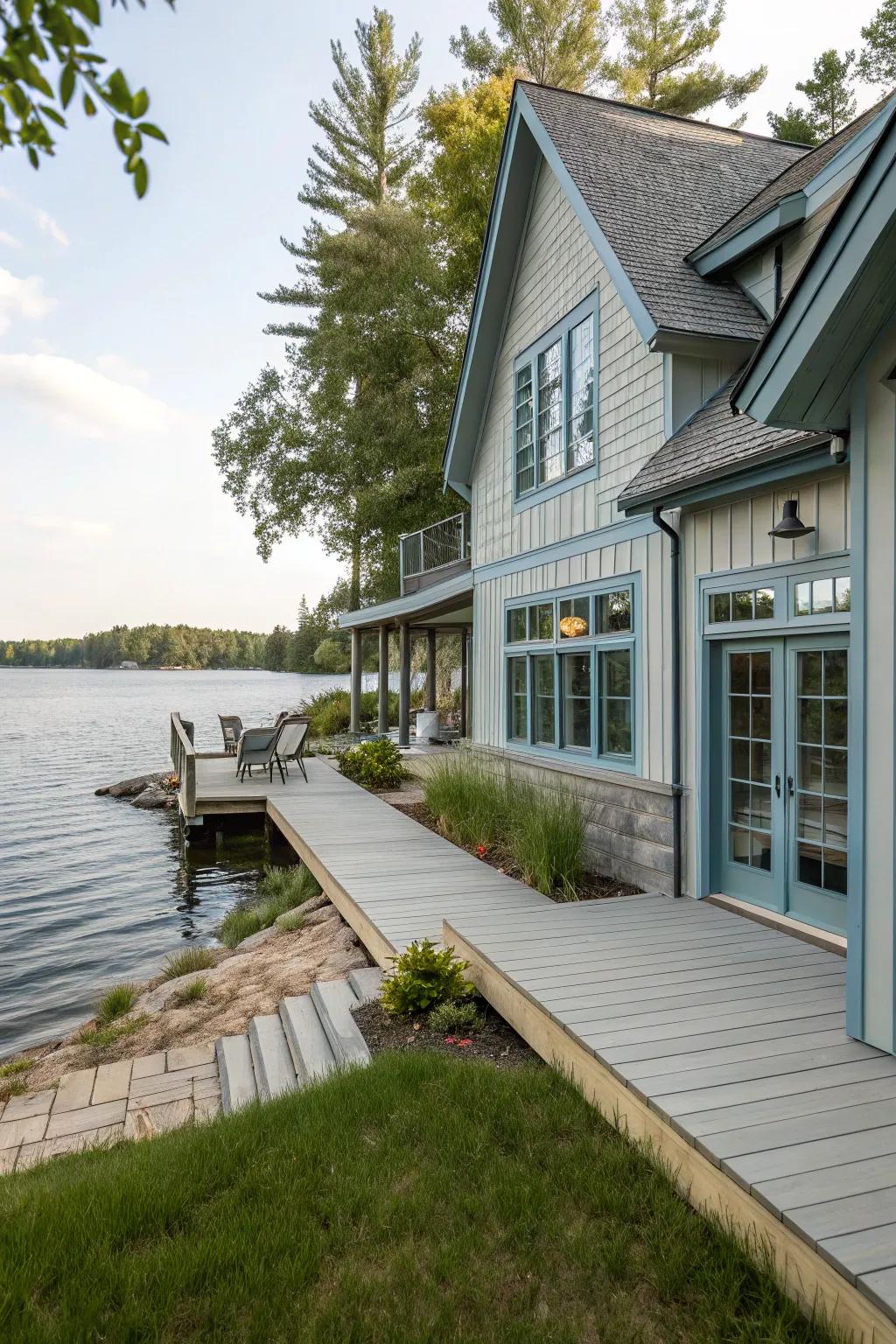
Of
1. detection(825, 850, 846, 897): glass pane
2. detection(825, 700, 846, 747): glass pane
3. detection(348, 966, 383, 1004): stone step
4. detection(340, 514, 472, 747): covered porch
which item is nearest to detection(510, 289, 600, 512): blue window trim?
detection(340, 514, 472, 747): covered porch

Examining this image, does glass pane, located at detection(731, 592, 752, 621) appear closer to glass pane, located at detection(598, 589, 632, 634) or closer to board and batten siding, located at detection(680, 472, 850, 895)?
board and batten siding, located at detection(680, 472, 850, 895)

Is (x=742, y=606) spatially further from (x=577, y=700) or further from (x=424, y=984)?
(x=424, y=984)

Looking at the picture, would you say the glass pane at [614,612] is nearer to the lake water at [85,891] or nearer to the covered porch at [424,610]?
the covered porch at [424,610]

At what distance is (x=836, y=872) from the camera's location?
5.36m

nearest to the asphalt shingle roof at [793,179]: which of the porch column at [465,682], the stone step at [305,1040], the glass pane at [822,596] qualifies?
the glass pane at [822,596]

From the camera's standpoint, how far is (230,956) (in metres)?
8.16

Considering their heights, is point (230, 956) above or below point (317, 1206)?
below

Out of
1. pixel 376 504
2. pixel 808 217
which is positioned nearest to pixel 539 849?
pixel 808 217

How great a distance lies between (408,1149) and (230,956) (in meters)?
5.10

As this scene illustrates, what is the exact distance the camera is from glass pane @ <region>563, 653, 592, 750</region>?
862cm

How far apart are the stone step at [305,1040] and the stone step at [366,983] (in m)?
0.31

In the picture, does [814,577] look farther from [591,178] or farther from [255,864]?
[255,864]

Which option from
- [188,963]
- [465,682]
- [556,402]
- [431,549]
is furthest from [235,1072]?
[465,682]

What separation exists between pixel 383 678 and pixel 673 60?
845 inches
